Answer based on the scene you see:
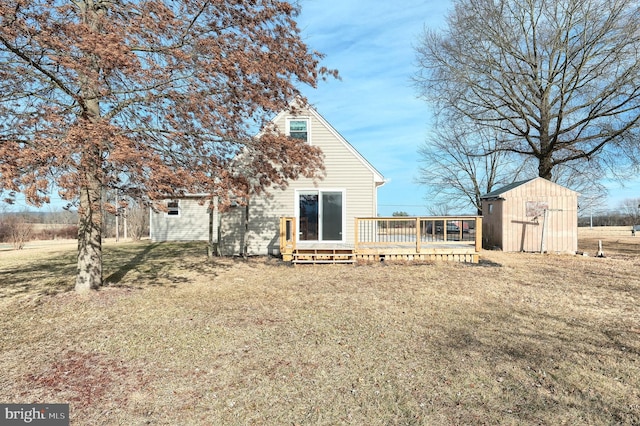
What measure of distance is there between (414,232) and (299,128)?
5349mm

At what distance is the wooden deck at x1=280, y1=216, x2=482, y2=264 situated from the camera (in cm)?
1098

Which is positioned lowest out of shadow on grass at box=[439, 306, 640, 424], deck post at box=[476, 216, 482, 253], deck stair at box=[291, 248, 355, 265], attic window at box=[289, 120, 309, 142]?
shadow on grass at box=[439, 306, 640, 424]

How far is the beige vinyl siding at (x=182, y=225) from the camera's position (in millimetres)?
20922

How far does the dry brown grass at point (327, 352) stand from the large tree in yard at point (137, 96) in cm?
184

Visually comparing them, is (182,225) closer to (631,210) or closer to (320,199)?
(320,199)

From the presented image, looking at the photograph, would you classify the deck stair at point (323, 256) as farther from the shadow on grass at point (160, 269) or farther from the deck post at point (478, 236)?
the deck post at point (478, 236)

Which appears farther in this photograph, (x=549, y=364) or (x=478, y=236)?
(x=478, y=236)

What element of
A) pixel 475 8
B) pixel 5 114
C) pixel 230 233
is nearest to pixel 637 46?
pixel 475 8

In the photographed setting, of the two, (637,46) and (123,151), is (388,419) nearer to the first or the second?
(123,151)

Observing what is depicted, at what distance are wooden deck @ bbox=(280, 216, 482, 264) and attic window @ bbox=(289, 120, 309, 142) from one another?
3.34 m

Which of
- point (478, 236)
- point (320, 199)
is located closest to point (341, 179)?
point (320, 199)

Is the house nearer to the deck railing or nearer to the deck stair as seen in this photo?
the deck railing

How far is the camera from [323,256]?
36.6 ft

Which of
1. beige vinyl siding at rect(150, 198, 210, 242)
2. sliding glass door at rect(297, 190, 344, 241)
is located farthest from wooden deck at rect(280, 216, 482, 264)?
beige vinyl siding at rect(150, 198, 210, 242)
